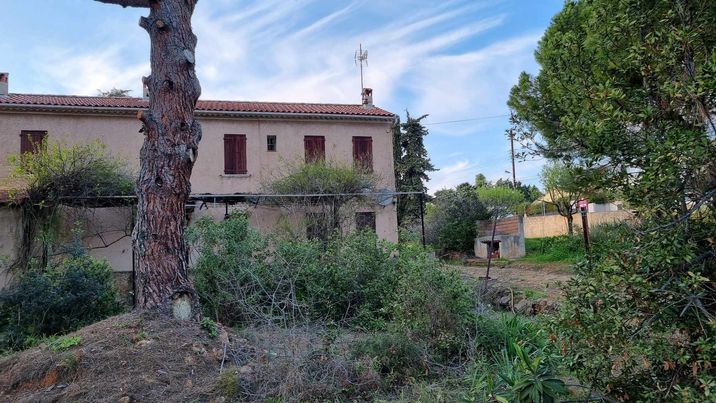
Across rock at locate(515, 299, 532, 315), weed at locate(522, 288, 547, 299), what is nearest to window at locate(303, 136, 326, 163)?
weed at locate(522, 288, 547, 299)

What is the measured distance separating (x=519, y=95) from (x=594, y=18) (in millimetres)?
9268

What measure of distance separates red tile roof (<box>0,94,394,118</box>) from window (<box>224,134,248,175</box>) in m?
1.01

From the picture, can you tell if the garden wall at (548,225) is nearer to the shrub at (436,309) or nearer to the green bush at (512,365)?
the green bush at (512,365)

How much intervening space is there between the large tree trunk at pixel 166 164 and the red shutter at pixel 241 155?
9692 mm

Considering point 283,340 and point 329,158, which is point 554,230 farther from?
point 283,340

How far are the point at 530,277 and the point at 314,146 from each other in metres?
8.81

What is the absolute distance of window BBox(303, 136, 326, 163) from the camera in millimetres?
17703

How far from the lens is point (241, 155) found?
17.4 meters

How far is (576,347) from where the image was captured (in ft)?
10.5

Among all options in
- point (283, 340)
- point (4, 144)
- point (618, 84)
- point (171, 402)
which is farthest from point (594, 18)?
point (4, 144)

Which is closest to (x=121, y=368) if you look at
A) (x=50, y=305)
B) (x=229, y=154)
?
(x=50, y=305)

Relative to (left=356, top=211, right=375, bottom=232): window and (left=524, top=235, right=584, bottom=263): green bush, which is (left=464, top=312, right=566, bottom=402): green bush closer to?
(left=356, top=211, right=375, bottom=232): window

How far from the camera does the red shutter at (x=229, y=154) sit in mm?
17266

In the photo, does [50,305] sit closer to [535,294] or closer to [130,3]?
[130,3]
